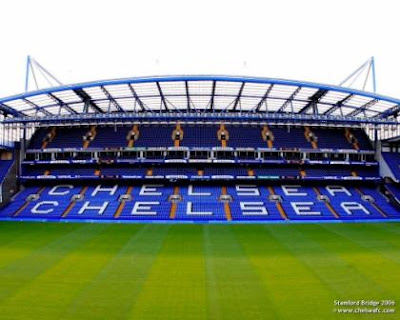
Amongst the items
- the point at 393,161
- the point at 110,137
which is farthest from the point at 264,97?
the point at 110,137

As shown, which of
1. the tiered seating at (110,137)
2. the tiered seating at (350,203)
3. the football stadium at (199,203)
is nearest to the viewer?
the football stadium at (199,203)

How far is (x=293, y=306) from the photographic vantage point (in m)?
9.03

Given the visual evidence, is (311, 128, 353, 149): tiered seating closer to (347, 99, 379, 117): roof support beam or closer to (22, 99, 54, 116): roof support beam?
(347, 99, 379, 117): roof support beam

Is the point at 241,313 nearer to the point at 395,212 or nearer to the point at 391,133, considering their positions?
the point at 395,212

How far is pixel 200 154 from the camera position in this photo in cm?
3203

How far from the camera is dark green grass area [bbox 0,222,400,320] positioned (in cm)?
891

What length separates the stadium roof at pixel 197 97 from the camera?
2508cm

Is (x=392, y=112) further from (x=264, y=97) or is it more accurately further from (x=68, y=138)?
(x=68, y=138)

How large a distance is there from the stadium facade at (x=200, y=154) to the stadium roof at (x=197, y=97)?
0.37 feet

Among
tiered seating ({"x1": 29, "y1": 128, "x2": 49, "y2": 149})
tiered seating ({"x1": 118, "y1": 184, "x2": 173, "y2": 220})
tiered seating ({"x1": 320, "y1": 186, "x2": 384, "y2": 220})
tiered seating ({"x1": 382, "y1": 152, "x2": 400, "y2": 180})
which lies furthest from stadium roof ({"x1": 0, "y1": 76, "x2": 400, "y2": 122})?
tiered seating ({"x1": 118, "y1": 184, "x2": 173, "y2": 220})

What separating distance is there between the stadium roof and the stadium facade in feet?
0.37

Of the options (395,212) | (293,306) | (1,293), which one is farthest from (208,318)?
(395,212)

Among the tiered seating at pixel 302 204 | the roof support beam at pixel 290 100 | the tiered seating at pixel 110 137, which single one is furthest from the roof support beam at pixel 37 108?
the tiered seating at pixel 302 204

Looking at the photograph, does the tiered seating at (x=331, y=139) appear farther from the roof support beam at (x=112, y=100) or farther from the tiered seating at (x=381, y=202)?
the roof support beam at (x=112, y=100)
